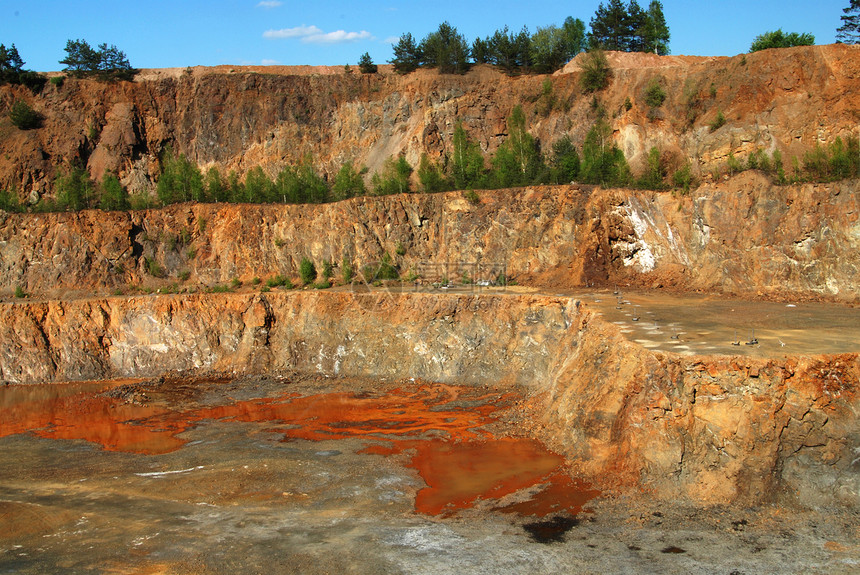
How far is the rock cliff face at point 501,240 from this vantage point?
26875 mm

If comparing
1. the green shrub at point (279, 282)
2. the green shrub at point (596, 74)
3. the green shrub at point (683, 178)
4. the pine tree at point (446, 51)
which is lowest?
the green shrub at point (279, 282)

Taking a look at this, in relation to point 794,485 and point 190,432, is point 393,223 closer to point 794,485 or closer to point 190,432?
point 190,432

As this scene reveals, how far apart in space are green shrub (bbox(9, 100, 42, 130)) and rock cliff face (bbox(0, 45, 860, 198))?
546mm

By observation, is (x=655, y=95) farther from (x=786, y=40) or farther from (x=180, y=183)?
(x=180, y=183)

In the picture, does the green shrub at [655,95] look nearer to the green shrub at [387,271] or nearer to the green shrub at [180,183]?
the green shrub at [387,271]

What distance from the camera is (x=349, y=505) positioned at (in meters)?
16.6

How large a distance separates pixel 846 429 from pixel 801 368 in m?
1.61

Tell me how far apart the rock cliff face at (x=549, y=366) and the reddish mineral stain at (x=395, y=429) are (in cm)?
138

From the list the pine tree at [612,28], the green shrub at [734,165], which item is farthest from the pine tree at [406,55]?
the green shrub at [734,165]

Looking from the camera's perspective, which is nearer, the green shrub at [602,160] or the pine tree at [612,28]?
the green shrub at [602,160]

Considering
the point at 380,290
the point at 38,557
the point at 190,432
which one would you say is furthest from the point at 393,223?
the point at 38,557

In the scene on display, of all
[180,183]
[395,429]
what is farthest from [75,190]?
[395,429]

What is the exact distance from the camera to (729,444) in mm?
15492

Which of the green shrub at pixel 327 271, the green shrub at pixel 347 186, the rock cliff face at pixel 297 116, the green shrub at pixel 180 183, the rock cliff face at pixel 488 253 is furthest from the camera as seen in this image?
the green shrub at pixel 180 183
